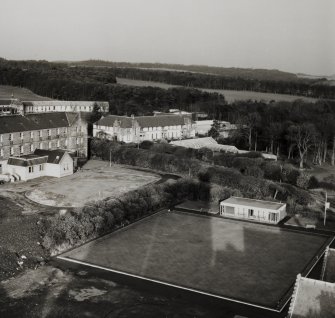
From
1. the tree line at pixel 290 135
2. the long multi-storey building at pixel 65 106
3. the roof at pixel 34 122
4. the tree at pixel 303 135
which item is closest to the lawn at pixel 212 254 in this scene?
the roof at pixel 34 122

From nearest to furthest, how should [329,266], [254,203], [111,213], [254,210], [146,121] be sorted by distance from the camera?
[329,266] < [111,213] < [254,210] < [254,203] < [146,121]

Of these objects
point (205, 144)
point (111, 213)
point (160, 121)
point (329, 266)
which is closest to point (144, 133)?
point (160, 121)

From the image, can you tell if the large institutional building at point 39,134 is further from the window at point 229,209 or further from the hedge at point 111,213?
the window at point 229,209

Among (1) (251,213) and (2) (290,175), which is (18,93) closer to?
(2) (290,175)

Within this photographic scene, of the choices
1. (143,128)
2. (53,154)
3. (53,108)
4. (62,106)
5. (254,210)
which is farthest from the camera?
(62,106)

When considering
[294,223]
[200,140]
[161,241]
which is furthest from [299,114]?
[161,241]

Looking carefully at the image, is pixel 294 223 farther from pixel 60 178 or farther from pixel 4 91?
pixel 4 91
